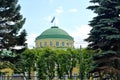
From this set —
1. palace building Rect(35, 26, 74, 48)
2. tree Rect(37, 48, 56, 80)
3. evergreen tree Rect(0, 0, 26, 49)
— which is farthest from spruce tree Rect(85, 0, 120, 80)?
palace building Rect(35, 26, 74, 48)

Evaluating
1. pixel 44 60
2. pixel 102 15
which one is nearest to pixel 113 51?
pixel 102 15

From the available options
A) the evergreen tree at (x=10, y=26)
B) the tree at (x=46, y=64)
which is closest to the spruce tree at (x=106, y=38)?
the evergreen tree at (x=10, y=26)

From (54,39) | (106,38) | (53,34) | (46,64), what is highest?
(53,34)

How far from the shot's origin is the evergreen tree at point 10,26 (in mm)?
25266

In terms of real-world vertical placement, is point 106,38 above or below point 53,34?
below

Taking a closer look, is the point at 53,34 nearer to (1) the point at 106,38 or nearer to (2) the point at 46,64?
(2) the point at 46,64

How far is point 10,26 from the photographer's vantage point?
2570 cm

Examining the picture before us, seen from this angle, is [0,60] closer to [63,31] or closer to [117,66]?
[117,66]

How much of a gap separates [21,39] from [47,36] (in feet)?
149

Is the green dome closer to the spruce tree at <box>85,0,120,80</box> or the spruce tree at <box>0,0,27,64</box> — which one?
the spruce tree at <box>0,0,27,64</box>

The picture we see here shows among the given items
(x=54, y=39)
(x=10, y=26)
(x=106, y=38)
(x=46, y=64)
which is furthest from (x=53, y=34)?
(x=106, y=38)

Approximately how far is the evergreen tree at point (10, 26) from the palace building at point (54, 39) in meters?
44.8

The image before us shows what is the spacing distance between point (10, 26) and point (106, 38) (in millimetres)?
9028

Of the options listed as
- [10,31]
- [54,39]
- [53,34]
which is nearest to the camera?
[10,31]
